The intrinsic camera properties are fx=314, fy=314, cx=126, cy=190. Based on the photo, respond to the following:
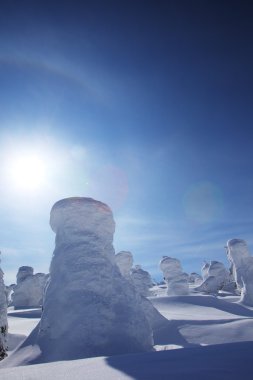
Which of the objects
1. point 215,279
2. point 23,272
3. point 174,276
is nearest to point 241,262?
point 174,276

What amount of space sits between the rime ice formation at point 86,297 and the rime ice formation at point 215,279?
3860cm

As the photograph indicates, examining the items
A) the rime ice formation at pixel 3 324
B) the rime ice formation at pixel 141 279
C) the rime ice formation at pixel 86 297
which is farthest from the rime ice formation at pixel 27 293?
the rime ice formation at pixel 86 297

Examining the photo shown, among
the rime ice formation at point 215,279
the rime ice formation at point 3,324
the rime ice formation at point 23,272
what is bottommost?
the rime ice formation at point 3,324

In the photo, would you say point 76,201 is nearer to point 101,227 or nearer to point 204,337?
point 101,227

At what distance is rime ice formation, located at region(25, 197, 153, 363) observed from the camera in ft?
42.2

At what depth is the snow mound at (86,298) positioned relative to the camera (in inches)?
507

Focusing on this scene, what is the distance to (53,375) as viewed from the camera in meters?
6.48

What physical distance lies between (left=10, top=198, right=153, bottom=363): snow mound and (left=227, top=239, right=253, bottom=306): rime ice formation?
26870mm

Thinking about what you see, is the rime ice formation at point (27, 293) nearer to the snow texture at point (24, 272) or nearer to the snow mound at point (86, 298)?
the snow texture at point (24, 272)

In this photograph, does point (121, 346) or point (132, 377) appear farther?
point (121, 346)

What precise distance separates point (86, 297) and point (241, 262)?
99.7 ft

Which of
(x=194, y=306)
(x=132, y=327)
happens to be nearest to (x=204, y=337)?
(x=132, y=327)

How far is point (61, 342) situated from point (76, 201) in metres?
6.83

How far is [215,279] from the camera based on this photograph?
169 ft
